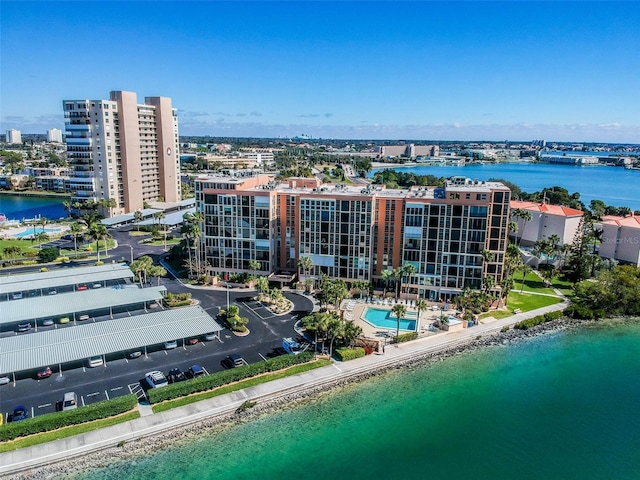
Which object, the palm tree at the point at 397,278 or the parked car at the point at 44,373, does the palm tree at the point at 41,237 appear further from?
the palm tree at the point at 397,278

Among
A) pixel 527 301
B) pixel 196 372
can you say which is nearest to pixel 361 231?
pixel 527 301

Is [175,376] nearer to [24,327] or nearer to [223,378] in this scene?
[223,378]

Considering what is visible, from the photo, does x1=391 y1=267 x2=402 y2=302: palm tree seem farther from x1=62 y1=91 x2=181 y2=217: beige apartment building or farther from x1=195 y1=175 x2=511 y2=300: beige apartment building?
x1=62 y1=91 x2=181 y2=217: beige apartment building

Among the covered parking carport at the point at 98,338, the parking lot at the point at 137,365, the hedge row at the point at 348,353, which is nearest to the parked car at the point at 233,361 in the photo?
the parking lot at the point at 137,365

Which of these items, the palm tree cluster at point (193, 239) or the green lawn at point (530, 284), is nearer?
the palm tree cluster at point (193, 239)

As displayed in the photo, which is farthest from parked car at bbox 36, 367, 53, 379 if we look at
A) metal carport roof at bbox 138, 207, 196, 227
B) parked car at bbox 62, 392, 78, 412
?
metal carport roof at bbox 138, 207, 196, 227

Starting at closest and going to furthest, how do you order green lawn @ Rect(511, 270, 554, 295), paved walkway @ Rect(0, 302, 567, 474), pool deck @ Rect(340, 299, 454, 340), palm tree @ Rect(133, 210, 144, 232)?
paved walkway @ Rect(0, 302, 567, 474)
pool deck @ Rect(340, 299, 454, 340)
green lawn @ Rect(511, 270, 554, 295)
palm tree @ Rect(133, 210, 144, 232)
